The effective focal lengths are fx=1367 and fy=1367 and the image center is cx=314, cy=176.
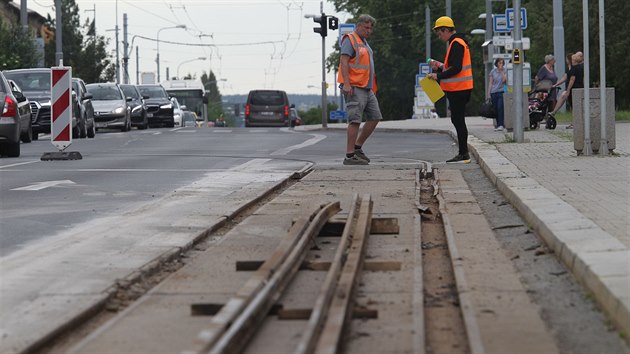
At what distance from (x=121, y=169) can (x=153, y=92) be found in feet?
113

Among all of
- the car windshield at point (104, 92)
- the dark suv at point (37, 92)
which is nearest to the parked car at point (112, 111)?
the car windshield at point (104, 92)

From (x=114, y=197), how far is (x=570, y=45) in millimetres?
52627

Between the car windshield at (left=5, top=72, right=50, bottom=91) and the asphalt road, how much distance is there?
4.68 meters

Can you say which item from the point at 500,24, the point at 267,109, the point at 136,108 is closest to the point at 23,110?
the point at 500,24

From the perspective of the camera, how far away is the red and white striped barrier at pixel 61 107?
19.6m

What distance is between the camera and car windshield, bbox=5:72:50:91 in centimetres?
3272

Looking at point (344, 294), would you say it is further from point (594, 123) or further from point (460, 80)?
point (594, 123)

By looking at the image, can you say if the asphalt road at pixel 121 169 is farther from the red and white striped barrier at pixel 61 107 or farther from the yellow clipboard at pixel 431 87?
the yellow clipboard at pixel 431 87

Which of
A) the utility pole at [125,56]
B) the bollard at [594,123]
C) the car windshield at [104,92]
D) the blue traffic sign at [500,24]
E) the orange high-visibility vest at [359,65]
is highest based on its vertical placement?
the utility pole at [125,56]

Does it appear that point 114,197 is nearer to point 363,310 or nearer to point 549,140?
point 363,310

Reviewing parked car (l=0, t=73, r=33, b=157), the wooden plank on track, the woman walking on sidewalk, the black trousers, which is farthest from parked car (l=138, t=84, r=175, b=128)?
the wooden plank on track

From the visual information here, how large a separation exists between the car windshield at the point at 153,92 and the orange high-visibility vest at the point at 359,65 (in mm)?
33938

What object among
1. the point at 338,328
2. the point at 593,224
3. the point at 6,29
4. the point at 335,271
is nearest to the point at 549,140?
the point at 593,224

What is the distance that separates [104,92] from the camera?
41.5m
